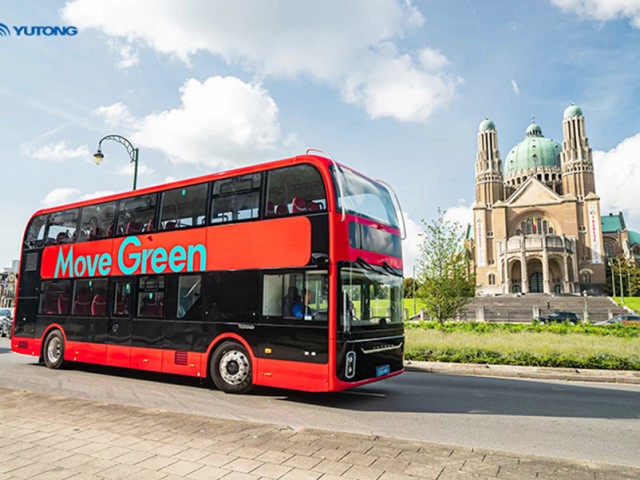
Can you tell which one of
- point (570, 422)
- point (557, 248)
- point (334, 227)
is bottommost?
point (570, 422)

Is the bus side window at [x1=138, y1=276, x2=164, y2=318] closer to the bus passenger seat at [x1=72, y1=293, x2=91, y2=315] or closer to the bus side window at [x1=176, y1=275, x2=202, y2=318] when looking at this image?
the bus side window at [x1=176, y1=275, x2=202, y2=318]

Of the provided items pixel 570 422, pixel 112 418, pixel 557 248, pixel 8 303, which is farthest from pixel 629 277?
pixel 8 303

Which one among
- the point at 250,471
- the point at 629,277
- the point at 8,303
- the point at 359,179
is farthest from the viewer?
the point at 8,303

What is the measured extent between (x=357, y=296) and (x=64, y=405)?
4930 mm

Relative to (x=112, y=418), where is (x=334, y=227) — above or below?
above

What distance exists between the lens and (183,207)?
397 inches

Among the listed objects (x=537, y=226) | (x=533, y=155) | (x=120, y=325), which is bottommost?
(x=120, y=325)

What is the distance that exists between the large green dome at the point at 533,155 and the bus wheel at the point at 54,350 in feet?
310

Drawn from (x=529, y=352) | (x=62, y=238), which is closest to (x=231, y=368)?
(x=62, y=238)

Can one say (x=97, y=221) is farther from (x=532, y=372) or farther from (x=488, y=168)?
(x=488, y=168)

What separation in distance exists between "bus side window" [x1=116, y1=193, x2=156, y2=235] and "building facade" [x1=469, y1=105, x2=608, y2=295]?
66.1 m

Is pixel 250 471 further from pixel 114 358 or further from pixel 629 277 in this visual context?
pixel 629 277

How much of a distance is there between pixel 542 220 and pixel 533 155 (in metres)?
18.6

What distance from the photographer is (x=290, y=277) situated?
8148 millimetres
